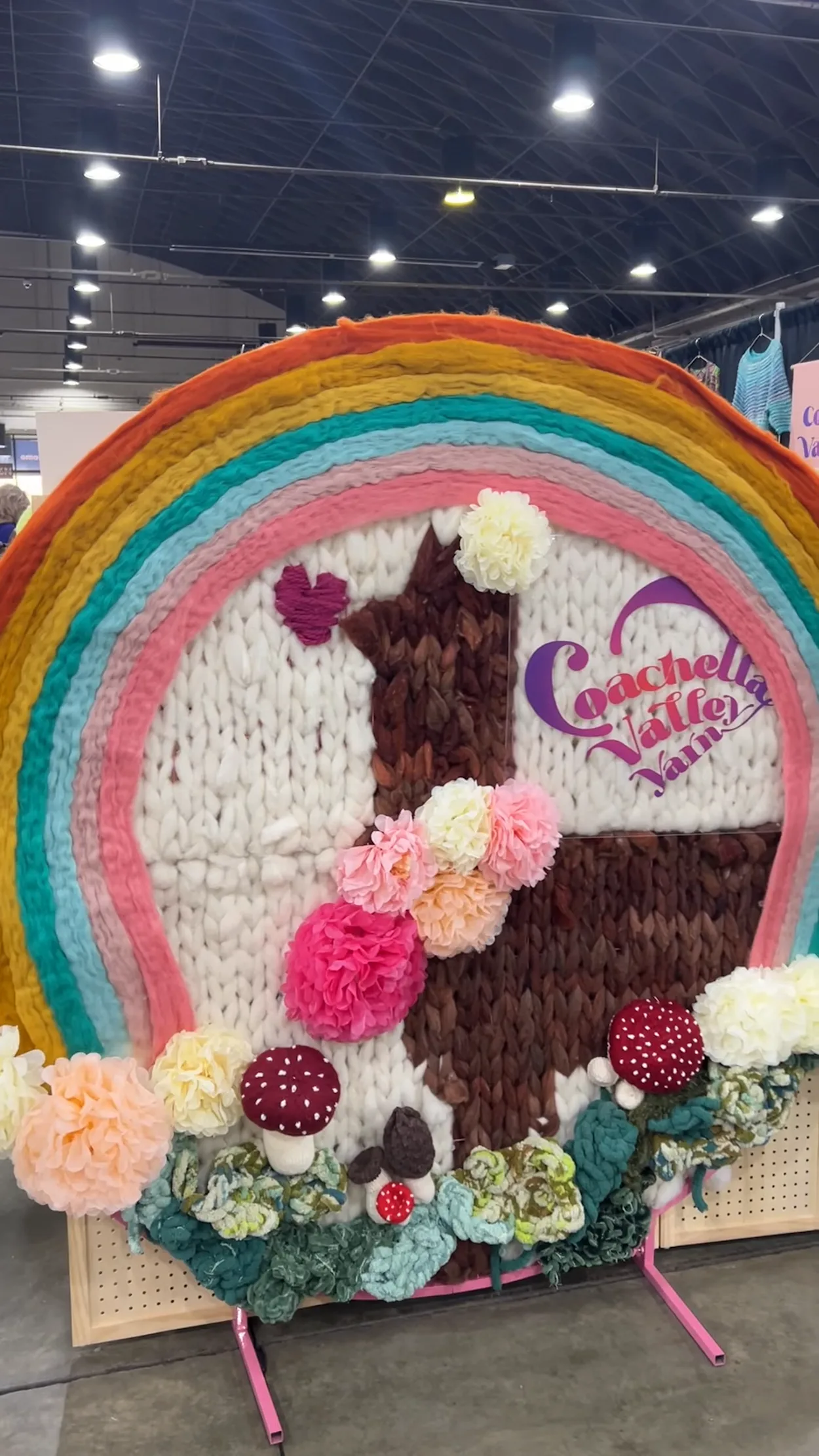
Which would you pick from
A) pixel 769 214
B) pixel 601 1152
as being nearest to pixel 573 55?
pixel 769 214

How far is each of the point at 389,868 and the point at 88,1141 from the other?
50 cm

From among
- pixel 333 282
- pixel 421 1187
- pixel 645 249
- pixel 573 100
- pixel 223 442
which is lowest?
pixel 421 1187

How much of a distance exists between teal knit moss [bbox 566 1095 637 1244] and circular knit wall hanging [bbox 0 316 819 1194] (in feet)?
0.21

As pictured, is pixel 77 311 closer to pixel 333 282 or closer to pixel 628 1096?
pixel 333 282

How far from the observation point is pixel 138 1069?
146 centimetres

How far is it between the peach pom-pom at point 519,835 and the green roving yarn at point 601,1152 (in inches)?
15.2

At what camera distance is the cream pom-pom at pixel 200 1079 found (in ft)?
4.63

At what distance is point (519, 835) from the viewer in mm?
1492

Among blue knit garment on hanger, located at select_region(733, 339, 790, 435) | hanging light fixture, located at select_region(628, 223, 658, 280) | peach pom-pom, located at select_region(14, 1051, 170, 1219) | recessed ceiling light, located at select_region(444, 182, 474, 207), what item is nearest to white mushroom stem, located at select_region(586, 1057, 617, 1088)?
peach pom-pom, located at select_region(14, 1051, 170, 1219)

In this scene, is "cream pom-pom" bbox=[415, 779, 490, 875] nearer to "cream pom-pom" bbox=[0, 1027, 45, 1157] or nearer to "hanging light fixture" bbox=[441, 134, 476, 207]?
"cream pom-pom" bbox=[0, 1027, 45, 1157]

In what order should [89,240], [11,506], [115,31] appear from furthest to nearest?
[89,240], [115,31], [11,506]

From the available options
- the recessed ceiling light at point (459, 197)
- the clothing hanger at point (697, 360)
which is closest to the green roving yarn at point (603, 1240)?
the recessed ceiling light at point (459, 197)

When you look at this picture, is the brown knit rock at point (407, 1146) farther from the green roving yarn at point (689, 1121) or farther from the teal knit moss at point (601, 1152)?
the green roving yarn at point (689, 1121)

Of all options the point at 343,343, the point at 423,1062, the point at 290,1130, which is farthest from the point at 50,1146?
the point at 343,343
